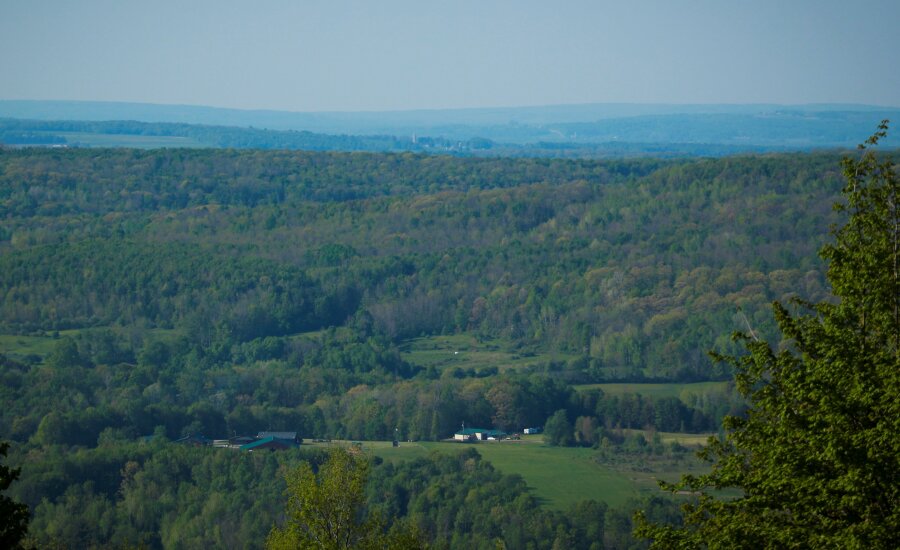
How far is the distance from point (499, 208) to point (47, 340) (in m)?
50.7

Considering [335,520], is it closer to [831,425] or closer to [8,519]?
[8,519]

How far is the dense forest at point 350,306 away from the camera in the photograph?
1950 inches

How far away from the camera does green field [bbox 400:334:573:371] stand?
83.9m

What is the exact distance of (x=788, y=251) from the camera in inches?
3836

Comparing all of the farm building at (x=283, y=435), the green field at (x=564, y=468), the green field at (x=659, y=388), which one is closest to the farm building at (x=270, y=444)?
the farm building at (x=283, y=435)

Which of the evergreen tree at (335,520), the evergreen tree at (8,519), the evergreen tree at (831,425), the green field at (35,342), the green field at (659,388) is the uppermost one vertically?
the evergreen tree at (831,425)

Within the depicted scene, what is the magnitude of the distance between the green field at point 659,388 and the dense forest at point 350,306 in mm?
1635

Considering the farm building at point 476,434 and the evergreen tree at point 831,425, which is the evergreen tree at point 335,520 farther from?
the farm building at point 476,434

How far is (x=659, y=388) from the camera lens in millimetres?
76312

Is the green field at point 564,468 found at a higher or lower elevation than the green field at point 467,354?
higher

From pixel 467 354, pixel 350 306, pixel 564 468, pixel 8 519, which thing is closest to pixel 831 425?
pixel 8 519

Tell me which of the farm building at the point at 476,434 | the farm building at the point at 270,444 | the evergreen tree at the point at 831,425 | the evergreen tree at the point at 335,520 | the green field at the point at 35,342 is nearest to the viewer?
the evergreen tree at the point at 831,425

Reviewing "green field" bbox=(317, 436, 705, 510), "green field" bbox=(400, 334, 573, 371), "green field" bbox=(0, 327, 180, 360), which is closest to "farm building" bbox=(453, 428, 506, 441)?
"green field" bbox=(317, 436, 705, 510)

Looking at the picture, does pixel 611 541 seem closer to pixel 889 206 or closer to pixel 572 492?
pixel 572 492
